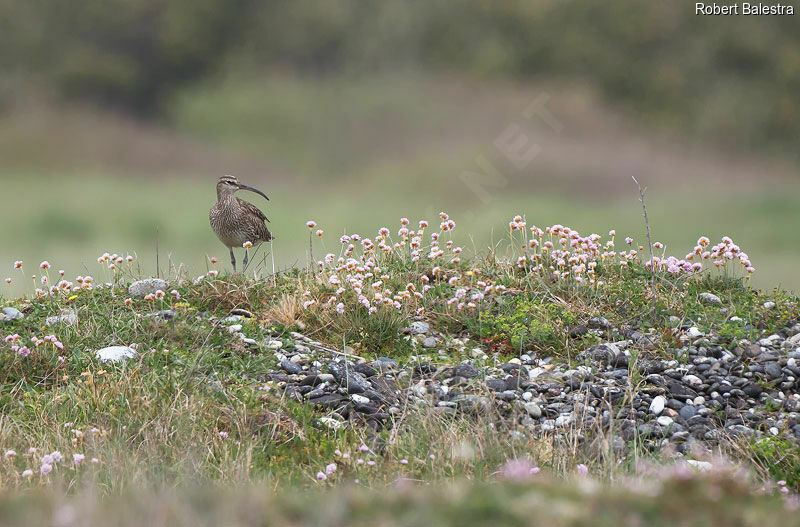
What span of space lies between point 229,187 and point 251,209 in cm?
33

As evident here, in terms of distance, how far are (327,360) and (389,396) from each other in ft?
2.45

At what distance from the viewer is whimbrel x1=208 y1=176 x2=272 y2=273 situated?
929 centimetres

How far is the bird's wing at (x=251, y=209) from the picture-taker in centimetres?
945

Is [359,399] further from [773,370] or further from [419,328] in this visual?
[773,370]

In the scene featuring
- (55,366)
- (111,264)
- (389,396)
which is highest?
(111,264)

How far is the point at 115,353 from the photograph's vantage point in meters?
6.61

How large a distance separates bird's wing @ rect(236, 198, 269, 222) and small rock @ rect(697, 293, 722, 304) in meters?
4.62

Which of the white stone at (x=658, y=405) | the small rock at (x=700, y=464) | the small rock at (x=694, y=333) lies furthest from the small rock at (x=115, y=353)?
the small rock at (x=694, y=333)

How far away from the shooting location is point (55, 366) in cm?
657

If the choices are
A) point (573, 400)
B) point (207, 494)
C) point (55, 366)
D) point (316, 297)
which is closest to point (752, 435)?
point (573, 400)

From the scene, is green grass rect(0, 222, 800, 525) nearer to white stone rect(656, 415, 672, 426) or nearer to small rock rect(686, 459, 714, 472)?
small rock rect(686, 459, 714, 472)

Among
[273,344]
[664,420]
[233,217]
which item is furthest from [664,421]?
[233,217]

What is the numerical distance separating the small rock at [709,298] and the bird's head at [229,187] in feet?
14.7

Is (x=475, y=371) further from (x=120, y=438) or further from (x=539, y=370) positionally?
(x=120, y=438)
